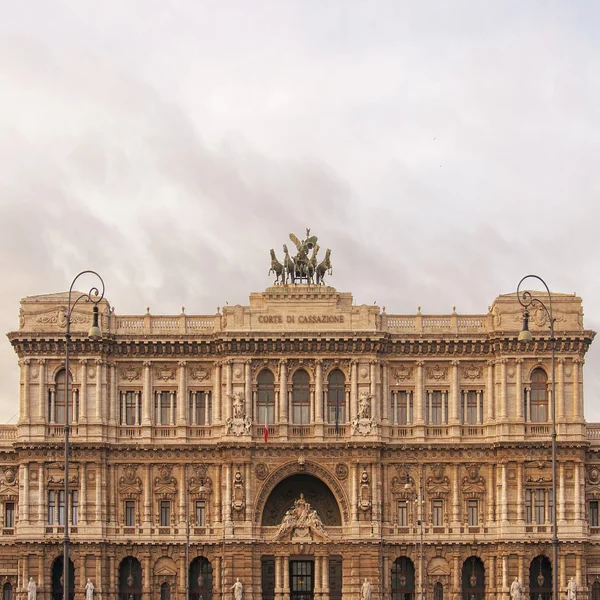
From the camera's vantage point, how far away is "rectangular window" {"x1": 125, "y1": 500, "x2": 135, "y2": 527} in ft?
339

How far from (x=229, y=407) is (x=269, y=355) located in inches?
185

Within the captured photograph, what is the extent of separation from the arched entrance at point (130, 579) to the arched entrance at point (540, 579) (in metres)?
27.8

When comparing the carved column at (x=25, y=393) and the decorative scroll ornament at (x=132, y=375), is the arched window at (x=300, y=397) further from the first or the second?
the carved column at (x=25, y=393)

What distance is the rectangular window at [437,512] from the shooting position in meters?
103

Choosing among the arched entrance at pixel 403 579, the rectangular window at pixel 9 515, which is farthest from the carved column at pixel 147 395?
the arched entrance at pixel 403 579

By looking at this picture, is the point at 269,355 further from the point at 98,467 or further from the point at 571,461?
the point at 571,461

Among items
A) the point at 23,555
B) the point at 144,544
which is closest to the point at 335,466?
the point at 144,544

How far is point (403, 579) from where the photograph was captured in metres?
103

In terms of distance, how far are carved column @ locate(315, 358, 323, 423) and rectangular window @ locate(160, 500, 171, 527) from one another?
1236cm

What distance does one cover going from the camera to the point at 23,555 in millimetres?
101438

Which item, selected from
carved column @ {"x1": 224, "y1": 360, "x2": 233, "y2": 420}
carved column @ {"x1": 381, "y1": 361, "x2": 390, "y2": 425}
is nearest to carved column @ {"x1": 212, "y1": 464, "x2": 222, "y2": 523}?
carved column @ {"x1": 224, "y1": 360, "x2": 233, "y2": 420}

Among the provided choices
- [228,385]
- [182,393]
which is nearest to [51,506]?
[182,393]

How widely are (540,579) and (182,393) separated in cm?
2867

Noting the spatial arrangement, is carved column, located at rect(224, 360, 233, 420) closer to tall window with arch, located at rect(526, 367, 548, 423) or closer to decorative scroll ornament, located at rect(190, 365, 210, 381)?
decorative scroll ornament, located at rect(190, 365, 210, 381)
